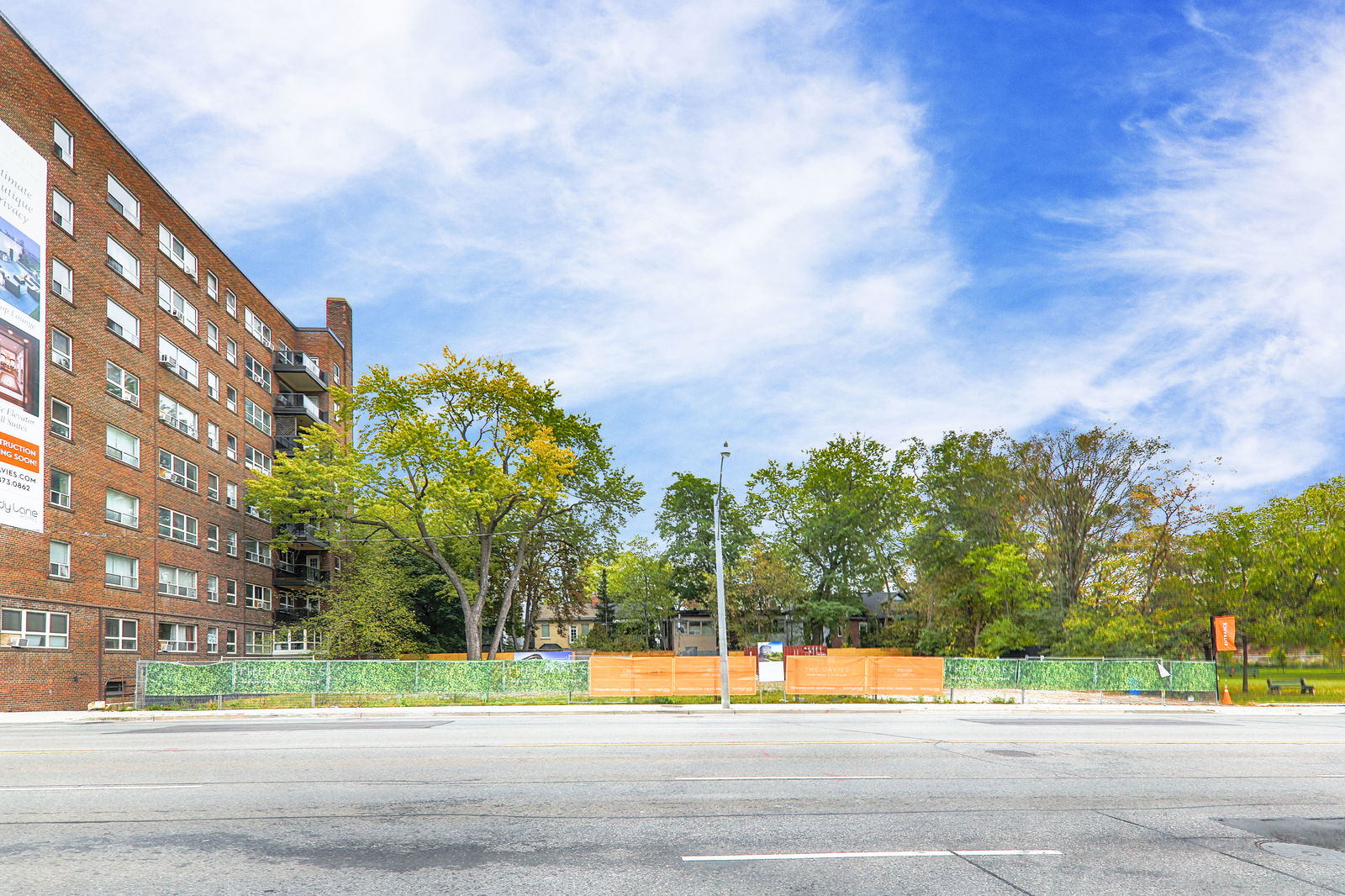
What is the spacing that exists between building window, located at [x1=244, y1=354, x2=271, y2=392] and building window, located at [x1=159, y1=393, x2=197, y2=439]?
8393 millimetres

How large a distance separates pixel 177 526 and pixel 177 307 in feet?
35.6

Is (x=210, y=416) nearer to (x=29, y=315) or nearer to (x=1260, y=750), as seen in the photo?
(x=29, y=315)

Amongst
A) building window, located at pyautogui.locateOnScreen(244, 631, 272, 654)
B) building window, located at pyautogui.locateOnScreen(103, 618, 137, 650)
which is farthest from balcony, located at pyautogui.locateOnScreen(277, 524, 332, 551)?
building window, located at pyautogui.locateOnScreen(103, 618, 137, 650)

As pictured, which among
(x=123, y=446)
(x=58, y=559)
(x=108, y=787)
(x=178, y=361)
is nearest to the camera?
(x=108, y=787)

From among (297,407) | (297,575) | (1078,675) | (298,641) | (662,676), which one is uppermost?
(297,407)

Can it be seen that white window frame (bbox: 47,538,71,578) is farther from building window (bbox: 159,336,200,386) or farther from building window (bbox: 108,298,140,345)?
building window (bbox: 159,336,200,386)

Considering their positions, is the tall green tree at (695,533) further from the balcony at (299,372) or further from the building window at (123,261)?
the building window at (123,261)

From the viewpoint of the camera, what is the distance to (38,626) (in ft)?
114

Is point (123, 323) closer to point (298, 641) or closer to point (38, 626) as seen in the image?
point (38, 626)

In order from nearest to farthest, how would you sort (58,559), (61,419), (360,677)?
(360,677) → (58,559) → (61,419)

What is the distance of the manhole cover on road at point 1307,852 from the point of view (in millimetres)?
7879

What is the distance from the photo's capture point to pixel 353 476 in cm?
5122

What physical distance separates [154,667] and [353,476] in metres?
20.8

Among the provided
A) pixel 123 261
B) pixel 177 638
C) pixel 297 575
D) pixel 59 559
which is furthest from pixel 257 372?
pixel 59 559
